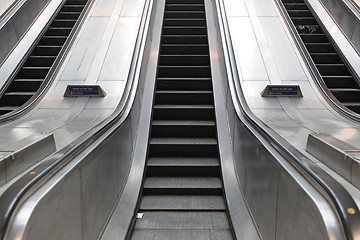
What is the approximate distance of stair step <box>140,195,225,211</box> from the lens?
123 inches

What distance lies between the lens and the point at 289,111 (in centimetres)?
363

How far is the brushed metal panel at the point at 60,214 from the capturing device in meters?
1.35

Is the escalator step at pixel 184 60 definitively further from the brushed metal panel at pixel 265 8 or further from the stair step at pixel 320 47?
the stair step at pixel 320 47

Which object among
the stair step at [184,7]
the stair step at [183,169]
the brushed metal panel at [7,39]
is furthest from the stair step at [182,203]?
the stair step at [184,7]

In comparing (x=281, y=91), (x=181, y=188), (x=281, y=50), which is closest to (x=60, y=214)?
(x=181, y=188)

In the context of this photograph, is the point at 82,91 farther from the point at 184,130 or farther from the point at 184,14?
→ the point at 184,14

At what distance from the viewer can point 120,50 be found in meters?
4.86

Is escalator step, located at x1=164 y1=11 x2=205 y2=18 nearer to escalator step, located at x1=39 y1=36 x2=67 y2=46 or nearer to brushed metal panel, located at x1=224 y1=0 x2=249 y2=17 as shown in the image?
brushed metal panel, located at x1=224 y1=0 x2=249 y2=17

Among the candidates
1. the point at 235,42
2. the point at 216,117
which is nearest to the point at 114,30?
the point at 235,42

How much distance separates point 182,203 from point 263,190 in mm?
1134

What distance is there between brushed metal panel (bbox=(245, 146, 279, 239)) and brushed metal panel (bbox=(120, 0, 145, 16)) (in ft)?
13.6

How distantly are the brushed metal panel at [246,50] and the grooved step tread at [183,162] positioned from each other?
1.31 m

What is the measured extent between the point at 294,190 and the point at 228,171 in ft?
5.74

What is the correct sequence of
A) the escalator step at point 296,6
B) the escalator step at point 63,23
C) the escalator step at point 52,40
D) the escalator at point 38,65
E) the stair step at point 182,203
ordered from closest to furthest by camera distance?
the stair step at point 182,203
the escalator at point 38,65
the escalator step at point 52,40
the escalator step at point 63,23
the escalator step at point 296,6
